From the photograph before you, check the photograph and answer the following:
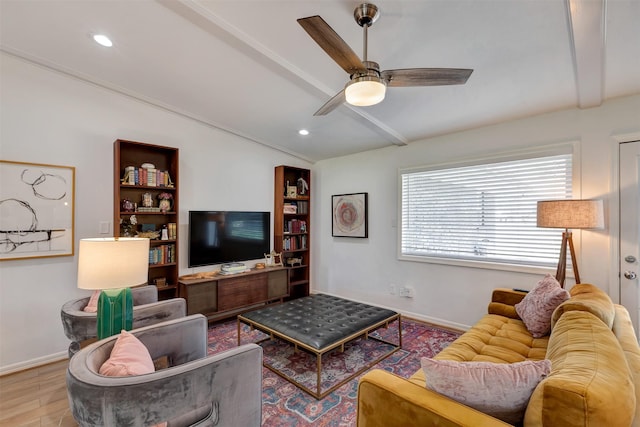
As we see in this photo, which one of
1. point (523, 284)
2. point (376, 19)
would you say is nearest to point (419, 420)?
point (376, 19)

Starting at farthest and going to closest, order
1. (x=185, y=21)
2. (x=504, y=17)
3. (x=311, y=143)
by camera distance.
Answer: (x=311, y=143)
(x=185, y=21)
(x=504, y=17)

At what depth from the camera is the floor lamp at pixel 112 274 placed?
5.52 ft

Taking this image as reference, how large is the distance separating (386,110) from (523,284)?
232 centimetres

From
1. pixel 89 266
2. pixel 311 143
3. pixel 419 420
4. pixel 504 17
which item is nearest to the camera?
pixel 419 420

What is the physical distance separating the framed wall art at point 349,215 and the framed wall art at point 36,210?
3322 mm

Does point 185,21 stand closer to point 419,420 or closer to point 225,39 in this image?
point 225,39

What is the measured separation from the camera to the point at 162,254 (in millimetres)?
3352

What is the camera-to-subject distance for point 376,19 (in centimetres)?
186

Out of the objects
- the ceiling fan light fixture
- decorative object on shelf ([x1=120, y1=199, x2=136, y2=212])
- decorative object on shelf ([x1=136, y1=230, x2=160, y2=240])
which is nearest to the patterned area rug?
decorative object on shelf ([x1=136, y1=230, x2=160, y2=240])

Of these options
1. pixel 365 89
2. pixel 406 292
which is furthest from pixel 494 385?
pixel 406 292

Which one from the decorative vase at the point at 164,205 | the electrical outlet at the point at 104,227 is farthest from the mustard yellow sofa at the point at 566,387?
the electrical outlet at the point at 104,227

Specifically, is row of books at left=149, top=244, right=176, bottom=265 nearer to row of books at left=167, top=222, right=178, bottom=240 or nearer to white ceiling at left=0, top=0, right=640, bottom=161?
row of books at left=167, top=222, right=178, bottom=240

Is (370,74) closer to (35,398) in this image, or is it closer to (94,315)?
(94,315)

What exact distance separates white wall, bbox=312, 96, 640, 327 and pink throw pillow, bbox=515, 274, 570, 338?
0.80 metres
